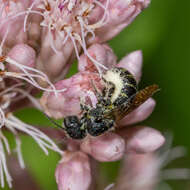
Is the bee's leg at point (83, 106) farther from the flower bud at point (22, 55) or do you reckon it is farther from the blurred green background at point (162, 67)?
the blurred green background at point (162, 67)

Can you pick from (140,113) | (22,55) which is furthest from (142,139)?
(22,55)

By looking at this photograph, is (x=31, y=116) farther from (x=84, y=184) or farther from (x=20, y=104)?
(x=84, y=184)

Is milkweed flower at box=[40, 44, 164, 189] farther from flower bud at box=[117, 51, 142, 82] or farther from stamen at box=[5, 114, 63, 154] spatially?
stamen at box=[5, 114, 63, 154]

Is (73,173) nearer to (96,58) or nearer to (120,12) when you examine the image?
(96,58)

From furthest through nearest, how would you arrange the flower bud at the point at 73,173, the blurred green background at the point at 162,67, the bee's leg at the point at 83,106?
the blurred green background at the point at 162,67
the flower bud at the point at 73,173
the bee's leg at the point at 83,106

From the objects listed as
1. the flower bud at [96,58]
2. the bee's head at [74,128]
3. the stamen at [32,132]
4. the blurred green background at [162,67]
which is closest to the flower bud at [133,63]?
the flower bud at [96,58]

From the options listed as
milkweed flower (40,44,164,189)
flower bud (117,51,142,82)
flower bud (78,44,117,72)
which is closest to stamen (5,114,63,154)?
milkweed flower (40,44,164,189)

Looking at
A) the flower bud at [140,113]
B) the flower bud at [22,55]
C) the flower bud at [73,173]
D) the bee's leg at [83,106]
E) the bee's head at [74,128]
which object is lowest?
the flower bud at [73,173]

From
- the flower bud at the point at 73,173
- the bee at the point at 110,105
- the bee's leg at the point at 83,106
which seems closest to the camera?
the bee at the point at 110,105
